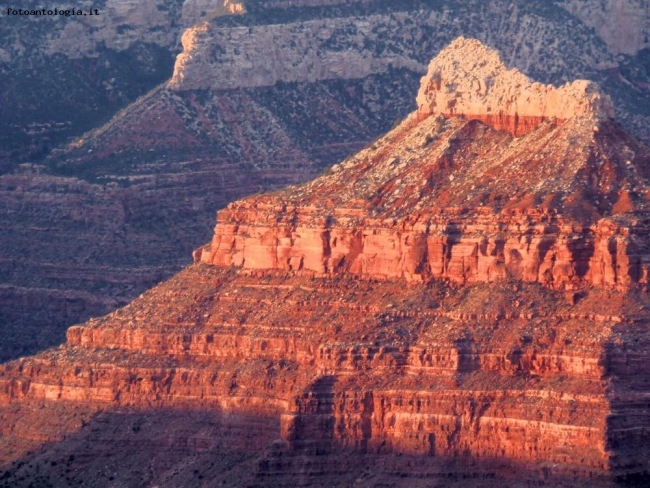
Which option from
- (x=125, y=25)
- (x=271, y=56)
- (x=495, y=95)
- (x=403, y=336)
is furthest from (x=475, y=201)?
(x=125, y=25)

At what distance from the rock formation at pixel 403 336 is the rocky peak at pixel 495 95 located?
11 centimetres

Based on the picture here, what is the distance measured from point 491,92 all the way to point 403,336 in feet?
30.4

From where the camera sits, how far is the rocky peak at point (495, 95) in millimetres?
99688

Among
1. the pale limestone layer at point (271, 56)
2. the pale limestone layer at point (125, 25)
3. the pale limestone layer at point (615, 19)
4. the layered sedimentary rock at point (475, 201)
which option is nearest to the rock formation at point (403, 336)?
the layered sedimentary rock at point (475, 201)

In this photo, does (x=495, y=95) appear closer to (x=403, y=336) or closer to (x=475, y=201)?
(x=475, y=201)

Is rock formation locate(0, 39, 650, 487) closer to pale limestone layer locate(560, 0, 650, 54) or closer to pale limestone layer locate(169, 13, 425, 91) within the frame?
pale limestone layer locate(169, 13, 425, 91)

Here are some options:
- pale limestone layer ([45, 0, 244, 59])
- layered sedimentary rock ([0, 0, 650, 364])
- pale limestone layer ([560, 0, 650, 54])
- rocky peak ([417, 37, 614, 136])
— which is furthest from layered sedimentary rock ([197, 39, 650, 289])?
pale limestone layer ([45, 0, 244, 59])

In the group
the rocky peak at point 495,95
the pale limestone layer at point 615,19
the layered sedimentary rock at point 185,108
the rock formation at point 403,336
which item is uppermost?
the pale limestone layer at point 615,19

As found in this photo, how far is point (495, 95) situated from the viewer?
103 meters

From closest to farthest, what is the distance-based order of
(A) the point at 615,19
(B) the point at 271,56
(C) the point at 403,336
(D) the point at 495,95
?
1. (C) the point at 403,336
2. (D) the point at 495,95
3. (B) the point at 271,56
4. (A) the point at 615,19

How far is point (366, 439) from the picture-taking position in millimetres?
96500

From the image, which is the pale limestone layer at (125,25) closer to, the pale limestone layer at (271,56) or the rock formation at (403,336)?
the pale limestone layer at (271,56)

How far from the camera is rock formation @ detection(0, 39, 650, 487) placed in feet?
307

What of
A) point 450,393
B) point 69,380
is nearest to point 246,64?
point 69,380
